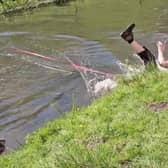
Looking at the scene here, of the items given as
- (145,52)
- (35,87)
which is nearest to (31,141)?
(145,52)

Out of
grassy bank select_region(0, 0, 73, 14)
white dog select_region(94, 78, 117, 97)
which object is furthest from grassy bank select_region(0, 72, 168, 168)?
grassy bank select_region(0, 0, 73, 14)

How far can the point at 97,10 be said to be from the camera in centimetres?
2083

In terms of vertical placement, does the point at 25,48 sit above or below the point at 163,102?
below

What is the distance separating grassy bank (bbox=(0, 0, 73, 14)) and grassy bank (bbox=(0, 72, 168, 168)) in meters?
14.5

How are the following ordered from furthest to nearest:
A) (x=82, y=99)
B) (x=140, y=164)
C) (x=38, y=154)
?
(x=82, y=99) < (x=38, y=154) < (x=140, y=164)

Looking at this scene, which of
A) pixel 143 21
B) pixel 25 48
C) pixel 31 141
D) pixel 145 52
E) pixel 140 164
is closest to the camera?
pixel 140 164

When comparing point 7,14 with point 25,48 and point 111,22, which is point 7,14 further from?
point 25,48

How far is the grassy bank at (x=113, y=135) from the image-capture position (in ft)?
16.1

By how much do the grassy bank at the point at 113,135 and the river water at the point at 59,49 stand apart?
1351 millimetres

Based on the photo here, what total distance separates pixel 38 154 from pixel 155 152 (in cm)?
171

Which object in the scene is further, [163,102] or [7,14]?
[7,14]

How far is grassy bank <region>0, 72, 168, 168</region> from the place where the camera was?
4902 millimetres

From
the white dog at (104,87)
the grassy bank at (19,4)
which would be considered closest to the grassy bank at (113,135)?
the white dog at (104,87)

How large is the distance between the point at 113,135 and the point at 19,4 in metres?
17.3
